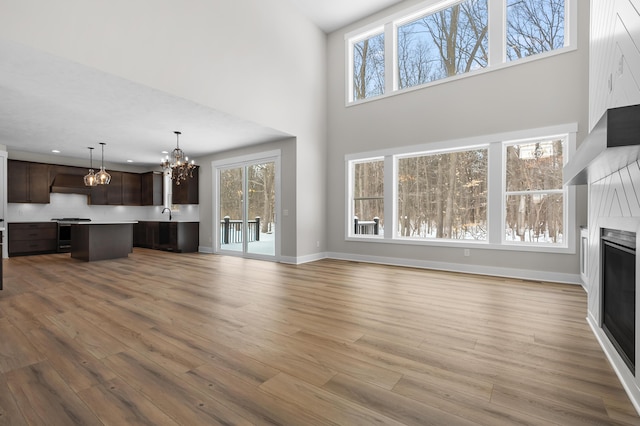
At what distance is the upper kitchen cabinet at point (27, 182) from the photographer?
7.34 m

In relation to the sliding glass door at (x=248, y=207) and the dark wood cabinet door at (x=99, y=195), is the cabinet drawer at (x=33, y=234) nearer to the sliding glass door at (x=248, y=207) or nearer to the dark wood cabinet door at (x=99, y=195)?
the dark wood cabinet door at (x=99, y=195)

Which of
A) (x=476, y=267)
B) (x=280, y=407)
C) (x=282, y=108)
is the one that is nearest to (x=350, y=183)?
(x=282, y=108)

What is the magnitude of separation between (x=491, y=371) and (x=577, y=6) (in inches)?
211

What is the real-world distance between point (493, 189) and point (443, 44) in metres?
2.93

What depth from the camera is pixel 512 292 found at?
3.86 meters

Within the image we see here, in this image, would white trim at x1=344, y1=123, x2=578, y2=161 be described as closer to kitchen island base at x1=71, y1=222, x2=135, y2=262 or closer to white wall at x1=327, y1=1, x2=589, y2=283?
white wall at x1=327, y1=1, x2=589, y2=283

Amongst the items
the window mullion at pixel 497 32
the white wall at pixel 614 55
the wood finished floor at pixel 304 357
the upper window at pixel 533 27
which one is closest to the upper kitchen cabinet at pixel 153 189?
the wood finished floor at pixel 304 357

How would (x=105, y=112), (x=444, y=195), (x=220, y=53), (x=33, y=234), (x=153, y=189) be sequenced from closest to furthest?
(x=220, y=53)
(x=105, y=112)
(x=444, y=195)
(x=33, y=234)
(x=153, y=189)

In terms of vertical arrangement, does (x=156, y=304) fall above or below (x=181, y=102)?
below

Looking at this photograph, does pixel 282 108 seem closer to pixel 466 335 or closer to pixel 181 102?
pixel 181 102

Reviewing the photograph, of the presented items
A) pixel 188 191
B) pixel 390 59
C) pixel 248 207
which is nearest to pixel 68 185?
pixel 188 191

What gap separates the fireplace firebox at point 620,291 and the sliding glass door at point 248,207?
527 cm

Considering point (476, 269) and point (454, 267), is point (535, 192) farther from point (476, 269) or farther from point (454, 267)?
point (454, 267)

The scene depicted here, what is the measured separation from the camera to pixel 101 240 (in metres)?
6.59
